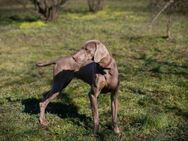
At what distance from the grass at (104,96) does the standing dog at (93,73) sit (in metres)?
0.44

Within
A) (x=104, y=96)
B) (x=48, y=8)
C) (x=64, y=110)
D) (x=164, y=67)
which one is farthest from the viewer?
(x=48, y=8)

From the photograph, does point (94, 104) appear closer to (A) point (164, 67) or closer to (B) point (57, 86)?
(B) point (57, 86)

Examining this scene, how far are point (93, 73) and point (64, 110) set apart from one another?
187 centimetres

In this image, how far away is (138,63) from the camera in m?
13.7

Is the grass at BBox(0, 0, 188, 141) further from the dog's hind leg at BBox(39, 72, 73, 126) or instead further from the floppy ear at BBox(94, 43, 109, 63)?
the floppy ear at BBox(94, 43, 109, 63)

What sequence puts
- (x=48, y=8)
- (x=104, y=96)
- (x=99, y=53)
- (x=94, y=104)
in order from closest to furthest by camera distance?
(x=99, y=53), (x=94, y=104), (x=104, y=96), (x=48, y=8)

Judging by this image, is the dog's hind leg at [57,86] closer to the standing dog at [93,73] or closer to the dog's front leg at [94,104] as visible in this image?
the standing dog at [93,73]

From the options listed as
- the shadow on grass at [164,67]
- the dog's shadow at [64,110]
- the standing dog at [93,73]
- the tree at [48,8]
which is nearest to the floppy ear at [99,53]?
the standing dog at [93,73]

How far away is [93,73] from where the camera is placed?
23.9ft

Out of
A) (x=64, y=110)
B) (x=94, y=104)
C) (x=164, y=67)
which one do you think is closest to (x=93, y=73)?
(x=94, y=104)

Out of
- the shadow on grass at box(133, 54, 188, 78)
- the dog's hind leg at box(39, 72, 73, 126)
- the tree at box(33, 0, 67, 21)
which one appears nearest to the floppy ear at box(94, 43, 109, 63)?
the dog's hind leg at box(39, 72, 73, 126)

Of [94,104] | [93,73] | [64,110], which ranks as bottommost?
[64,110]

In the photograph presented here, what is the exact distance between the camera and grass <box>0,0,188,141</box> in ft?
25.4

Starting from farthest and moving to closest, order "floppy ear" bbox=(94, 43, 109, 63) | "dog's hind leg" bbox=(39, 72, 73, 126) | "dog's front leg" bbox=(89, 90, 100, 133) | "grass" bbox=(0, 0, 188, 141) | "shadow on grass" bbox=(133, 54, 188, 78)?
"shadow on grass" bbox=(133, 54, 188, 78) → "dog's hind leg" bbox=(39, 72, 73, 126) → "grass" bbox=(0, 0, 188, 141) → "dog's front leg" bbox=(89, 90, 100, 133) → "floppy ear" bbox=(94, 43, 109, 63)
